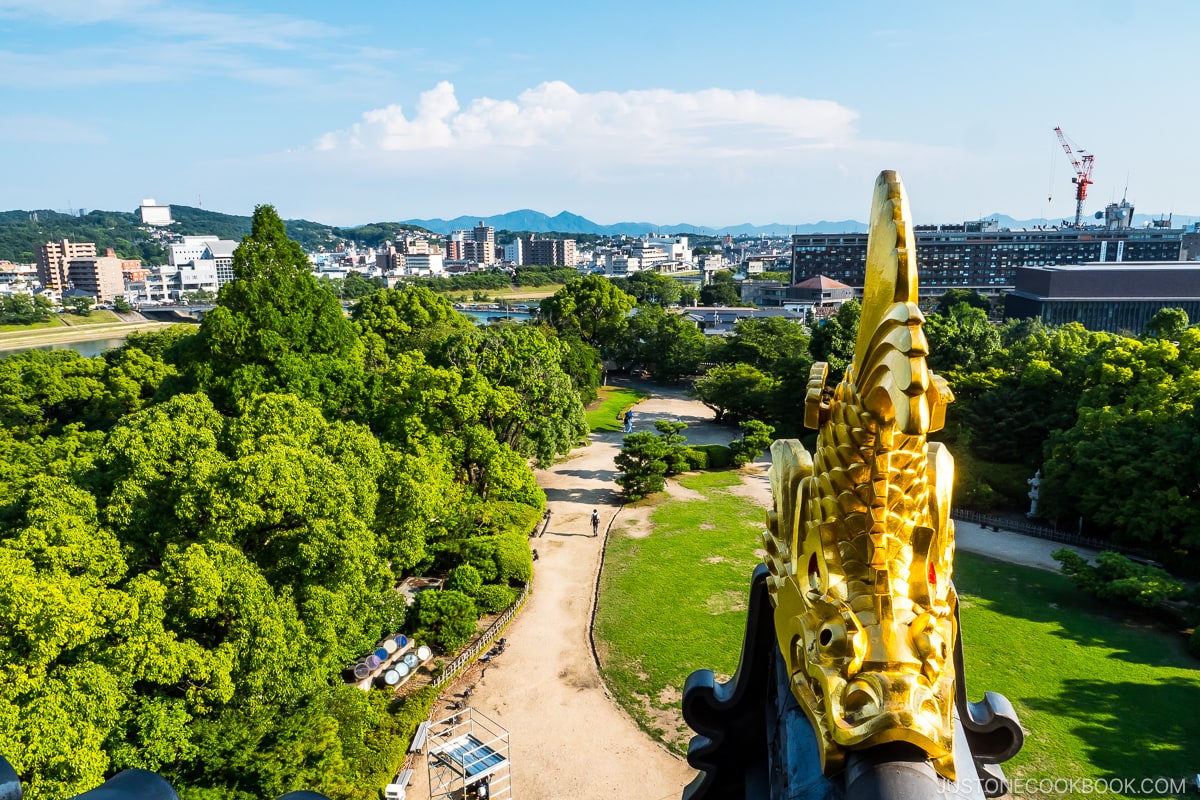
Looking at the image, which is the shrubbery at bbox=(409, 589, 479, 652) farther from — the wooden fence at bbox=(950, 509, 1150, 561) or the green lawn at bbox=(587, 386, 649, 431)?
the green lawn at bbox=(587, 386, 649, 431)

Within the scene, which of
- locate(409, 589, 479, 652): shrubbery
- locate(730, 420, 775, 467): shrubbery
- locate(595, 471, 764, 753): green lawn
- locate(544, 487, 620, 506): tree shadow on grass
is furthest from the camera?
locate(730, 420, 775, 467): shrubbery

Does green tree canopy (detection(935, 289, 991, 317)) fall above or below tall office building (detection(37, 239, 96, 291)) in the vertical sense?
below

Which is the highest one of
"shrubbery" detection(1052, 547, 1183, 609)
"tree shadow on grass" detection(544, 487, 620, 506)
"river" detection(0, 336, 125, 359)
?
"river" detection(0, 336, 125, 359)

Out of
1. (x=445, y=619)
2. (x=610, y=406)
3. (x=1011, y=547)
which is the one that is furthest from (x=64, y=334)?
(x=1011, y=547)

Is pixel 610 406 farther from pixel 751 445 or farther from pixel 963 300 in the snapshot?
pixel 963 300

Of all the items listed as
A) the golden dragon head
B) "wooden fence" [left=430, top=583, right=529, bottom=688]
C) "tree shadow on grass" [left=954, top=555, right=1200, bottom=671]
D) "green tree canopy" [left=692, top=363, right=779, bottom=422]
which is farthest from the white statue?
the golden dragon head

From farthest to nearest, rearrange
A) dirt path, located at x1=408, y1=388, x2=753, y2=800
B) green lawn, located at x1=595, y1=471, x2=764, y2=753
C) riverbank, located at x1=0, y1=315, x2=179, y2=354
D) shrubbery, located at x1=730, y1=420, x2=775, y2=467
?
riverbank, located at x1=0, y1=315, x2=179, y2=354
shrubbery, located at x1=730, y1=420, x2=775, y2=467
green lawn, located at x1=595, y1=471, x2=764, y2=753
dirt path, located at x1=408, y1=388, x2=753, y2=800

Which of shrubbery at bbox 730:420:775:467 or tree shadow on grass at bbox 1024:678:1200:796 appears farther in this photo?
shrubbery at bbox 730:420:775:467

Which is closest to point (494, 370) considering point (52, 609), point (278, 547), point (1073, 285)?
point (278, 547)

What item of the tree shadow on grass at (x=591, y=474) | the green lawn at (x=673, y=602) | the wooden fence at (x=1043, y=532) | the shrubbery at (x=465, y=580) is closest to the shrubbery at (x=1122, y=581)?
the wooden fence at (x=1043, y=532)
